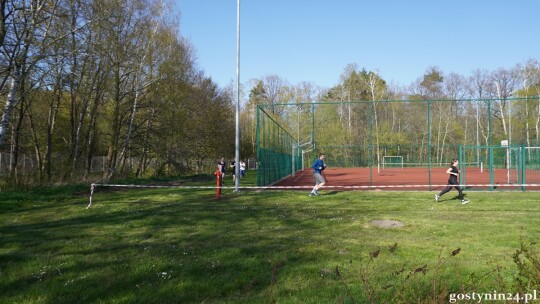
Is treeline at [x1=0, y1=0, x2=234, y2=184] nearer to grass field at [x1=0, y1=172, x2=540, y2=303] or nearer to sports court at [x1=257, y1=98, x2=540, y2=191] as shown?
grass field at [x1=0, y1=172, x2=540, y2=303]

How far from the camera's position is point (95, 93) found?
84.3 feet

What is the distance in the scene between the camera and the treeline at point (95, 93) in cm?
1552

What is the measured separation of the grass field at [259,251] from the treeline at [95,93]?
5.57m

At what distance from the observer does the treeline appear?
15.5 meters

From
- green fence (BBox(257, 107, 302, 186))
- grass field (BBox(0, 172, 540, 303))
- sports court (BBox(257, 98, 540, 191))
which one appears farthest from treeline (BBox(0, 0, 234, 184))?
sports court (BBox(257, 98, 540, 191))

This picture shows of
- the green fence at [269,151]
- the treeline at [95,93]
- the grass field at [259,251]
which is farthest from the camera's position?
A: the green fence at [269,151]

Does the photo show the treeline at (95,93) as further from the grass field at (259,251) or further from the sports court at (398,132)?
the sports court at (398,132)

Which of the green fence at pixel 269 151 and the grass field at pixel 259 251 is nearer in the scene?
the grass field at pixel 259 251

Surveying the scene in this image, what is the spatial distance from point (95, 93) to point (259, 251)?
70.8 feet

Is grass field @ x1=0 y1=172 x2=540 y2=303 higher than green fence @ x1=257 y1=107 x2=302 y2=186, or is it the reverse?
green fence @ x1=257 y1=107 x2=302 y2=186

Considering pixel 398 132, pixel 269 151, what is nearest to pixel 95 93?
pixel 269 151

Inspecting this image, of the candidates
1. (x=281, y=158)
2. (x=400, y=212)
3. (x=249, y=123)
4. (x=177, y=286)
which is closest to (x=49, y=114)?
(x=281, y=158)

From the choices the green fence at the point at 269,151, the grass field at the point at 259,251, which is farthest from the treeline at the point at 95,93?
the green fence at the point at 269,151

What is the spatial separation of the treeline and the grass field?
557 cm
